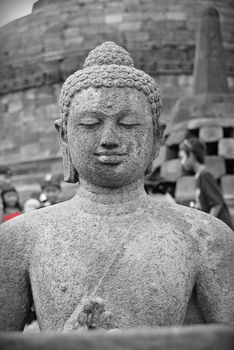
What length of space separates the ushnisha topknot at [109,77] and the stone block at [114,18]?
18777 mm

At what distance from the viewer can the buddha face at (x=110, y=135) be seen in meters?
3.99

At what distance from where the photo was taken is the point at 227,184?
1321cm

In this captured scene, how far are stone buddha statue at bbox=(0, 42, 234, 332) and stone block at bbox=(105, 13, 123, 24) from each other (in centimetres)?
1884

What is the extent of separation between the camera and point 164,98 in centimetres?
2177

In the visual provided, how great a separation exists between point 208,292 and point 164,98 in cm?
1799

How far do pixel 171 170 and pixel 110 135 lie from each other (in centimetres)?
982

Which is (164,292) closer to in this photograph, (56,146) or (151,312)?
(151,312)

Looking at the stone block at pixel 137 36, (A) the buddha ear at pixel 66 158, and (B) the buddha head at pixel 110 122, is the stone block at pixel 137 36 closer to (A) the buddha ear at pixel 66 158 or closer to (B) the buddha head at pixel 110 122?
(A) the buddha ear at pixel 66 158

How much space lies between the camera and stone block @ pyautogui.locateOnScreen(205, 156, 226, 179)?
1337 cm

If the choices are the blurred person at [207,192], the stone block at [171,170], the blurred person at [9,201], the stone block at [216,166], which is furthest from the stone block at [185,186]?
the blurred person at [9,201]

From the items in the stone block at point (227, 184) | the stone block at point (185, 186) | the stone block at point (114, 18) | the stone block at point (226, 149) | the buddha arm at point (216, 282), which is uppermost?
the buddha arm at point (216, 282)

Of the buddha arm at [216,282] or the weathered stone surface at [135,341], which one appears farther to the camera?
Answer: the buddha arm at [216,282]

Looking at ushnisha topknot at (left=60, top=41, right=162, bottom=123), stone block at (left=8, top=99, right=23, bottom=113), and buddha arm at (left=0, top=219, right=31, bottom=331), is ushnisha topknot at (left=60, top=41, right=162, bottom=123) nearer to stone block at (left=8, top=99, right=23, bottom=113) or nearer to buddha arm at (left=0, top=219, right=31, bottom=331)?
buddha arm at (left=0, top=219, right=31, bottom=331)

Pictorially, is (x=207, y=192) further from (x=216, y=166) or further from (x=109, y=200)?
(x=216, y=166)
